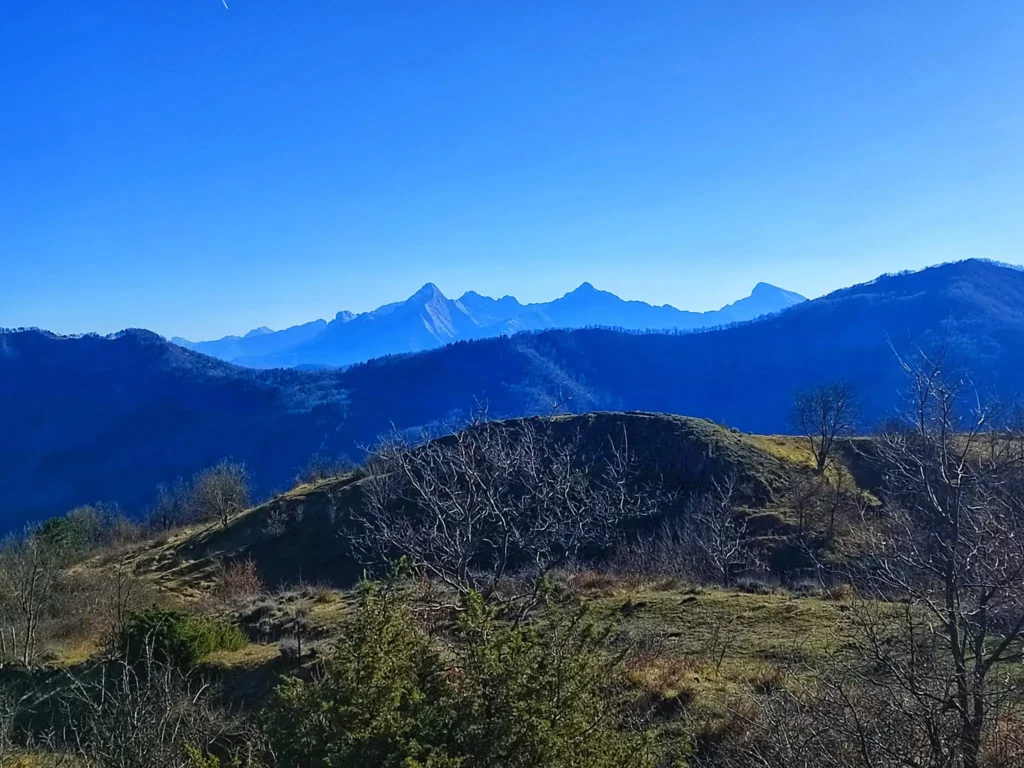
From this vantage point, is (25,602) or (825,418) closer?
(25,602)

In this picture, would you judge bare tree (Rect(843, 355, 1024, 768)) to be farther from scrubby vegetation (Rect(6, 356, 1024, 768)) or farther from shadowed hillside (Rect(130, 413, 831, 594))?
shadowed hillside (Rect(130, 413, 831, 594))

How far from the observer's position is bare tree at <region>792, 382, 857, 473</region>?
49.0 metres

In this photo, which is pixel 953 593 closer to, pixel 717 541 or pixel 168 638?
pixel 168 638

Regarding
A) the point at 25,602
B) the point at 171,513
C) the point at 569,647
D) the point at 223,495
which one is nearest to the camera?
the point at 569,647

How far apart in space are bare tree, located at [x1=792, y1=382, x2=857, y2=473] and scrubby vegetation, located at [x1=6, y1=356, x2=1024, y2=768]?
1259cm

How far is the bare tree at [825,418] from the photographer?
49.0 metres

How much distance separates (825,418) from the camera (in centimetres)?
4875

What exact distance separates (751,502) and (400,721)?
4185 centimetres

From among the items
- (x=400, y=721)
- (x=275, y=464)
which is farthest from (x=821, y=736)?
(x=275, y=464)

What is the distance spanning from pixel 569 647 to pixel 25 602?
67.1 ft

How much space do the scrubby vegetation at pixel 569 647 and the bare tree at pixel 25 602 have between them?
134 millimetres

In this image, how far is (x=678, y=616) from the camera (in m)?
16.3

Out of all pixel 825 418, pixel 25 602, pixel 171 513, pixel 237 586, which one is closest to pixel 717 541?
pixel 237 586

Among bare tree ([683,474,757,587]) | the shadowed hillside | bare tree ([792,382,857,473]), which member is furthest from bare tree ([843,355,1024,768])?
bare tree ([792,382,857,473])
